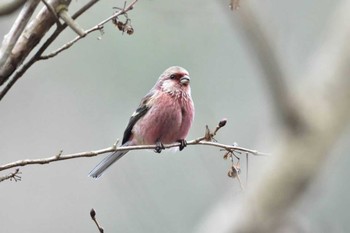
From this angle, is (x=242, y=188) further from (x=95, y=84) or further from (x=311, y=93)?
(x=95, y=84)

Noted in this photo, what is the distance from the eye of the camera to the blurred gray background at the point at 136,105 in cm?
143

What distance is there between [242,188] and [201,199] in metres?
1.06

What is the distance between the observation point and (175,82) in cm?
391

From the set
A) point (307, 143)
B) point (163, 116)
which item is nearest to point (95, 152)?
point (307, 143)

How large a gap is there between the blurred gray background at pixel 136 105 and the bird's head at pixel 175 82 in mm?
98

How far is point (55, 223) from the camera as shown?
5.95 metres

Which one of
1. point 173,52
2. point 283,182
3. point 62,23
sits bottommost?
point 283,182

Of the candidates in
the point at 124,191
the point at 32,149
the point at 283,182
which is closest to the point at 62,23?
the point at 124,191

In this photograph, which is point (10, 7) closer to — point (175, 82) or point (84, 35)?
point (84, 35)

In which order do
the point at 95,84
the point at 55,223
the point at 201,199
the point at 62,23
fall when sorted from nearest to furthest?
the point at 62,23 < the point at 201,199 < the point at 55,223 < the point at 95,84

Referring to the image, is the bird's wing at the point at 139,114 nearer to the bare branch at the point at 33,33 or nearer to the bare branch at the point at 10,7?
the bare branch at the point at 33,33

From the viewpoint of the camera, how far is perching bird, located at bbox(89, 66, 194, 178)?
3.65 m

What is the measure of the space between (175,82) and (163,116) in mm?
259

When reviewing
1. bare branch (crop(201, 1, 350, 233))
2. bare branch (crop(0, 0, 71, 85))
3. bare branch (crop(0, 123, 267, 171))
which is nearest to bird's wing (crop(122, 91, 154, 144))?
bare branch (crop(0, 123, 267, 171))
